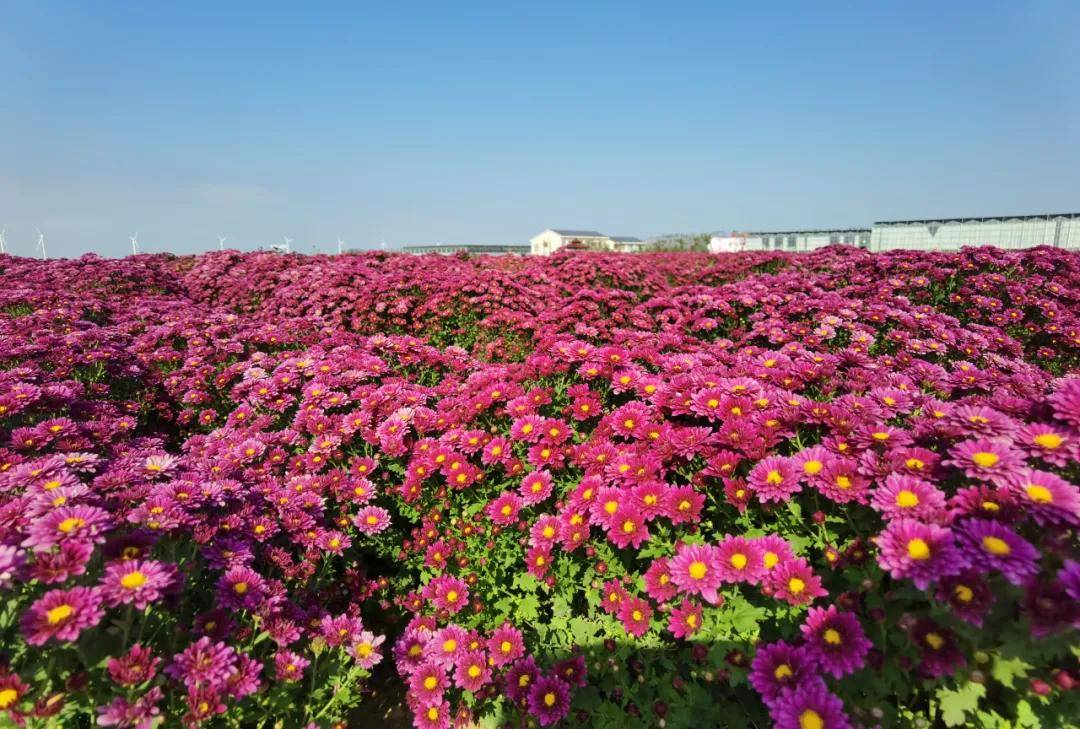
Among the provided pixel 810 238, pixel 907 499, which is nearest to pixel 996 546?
pixel 907 499

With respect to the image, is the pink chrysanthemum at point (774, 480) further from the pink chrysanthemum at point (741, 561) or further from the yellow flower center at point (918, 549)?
the yellow flower center at point (918, 549)

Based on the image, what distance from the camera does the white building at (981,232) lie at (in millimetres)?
17078

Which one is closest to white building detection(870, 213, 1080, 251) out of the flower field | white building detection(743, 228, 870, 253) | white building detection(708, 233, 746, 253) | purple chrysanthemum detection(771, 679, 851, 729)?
white building detection(743, 228, 870, 253)

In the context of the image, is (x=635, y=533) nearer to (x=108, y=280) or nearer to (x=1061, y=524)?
(x=1061, y=524)

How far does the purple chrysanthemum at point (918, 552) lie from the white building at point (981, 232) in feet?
62.1

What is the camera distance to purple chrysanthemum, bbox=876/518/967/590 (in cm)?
140

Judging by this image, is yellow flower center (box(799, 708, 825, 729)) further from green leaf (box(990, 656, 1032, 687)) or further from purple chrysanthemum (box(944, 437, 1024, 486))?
purple chrysanthemum (box(944, 437, 1024, 486))

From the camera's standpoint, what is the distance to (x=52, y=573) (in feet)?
5.04

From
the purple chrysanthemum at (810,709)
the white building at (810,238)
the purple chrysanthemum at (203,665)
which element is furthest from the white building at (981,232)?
the purple chrysanthemum at (203,665)

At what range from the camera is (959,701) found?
5.08ft

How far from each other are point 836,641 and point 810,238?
3182 centimetres

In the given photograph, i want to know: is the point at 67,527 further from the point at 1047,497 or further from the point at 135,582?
the point at 1047,497

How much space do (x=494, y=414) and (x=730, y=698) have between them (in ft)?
6.40

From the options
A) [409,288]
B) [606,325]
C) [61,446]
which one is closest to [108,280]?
[409,288]
